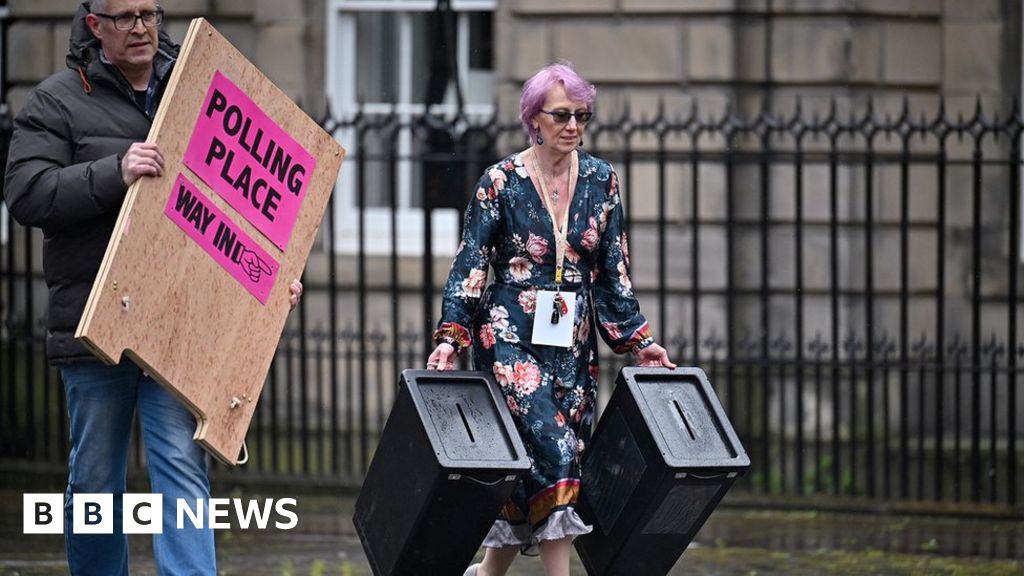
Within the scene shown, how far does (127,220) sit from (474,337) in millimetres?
1356

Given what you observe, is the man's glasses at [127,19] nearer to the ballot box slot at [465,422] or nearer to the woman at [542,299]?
the woman at [542,299]

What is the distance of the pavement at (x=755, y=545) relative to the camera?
7.39m

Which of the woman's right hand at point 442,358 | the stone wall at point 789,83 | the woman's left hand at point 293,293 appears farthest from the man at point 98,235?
the stone wall at point 789,83

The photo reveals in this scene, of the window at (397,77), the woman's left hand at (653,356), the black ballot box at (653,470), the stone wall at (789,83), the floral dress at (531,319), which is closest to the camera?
the black ballot box at (653,470)

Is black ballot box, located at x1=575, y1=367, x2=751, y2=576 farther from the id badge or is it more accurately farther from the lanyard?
the lanyard

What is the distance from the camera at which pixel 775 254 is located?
10133 millimetres

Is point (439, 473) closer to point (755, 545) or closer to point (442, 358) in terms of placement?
point (442, 358)

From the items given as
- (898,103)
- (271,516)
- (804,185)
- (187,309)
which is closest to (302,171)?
(187,309)

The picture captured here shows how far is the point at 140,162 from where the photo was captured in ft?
15.9

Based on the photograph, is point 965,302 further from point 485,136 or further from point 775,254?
point 485,136

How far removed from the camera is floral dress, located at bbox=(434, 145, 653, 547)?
18.0ft

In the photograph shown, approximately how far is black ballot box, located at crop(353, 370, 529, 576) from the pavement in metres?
1.97

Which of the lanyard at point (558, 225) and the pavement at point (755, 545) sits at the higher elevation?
the lanyard at point (558, 225)

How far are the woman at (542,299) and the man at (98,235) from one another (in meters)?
0.88
